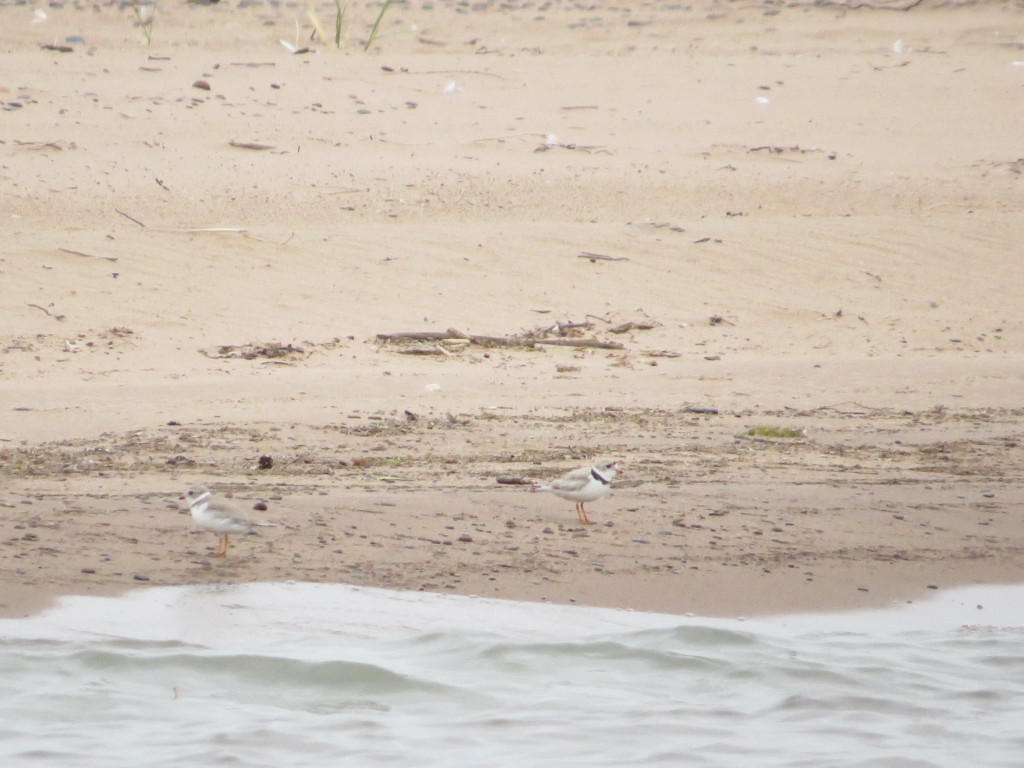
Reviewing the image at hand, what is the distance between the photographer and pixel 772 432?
29.7 feet

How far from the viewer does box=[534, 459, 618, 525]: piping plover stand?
22.9ft

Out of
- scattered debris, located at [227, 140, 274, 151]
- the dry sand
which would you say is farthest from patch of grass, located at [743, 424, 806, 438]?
scattered debris, located at [227, 140, 274, 151]

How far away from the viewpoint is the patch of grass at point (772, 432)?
902 cm

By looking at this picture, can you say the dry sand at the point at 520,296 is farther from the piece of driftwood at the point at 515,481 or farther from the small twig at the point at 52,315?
the small twig at the point at 52,315

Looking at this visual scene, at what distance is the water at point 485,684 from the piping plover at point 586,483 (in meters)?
0.84

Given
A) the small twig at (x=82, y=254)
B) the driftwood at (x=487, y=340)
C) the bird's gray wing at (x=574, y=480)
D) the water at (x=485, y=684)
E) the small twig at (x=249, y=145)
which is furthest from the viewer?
the small twig at (x=249, y=145)

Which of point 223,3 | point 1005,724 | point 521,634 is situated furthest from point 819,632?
point 223,3

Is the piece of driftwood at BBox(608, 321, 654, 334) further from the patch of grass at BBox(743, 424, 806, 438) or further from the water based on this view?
the water

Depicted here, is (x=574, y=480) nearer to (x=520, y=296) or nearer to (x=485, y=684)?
(x=485, y=684)

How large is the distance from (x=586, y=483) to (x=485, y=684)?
1.37 m

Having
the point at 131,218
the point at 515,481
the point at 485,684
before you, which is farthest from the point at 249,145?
the point at 485,684

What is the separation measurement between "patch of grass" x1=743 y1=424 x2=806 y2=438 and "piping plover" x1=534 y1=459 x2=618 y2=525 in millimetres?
2171

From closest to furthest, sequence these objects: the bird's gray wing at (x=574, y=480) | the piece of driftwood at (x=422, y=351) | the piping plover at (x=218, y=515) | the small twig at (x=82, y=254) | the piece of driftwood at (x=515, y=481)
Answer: the piping plover at (x=218, y=515)
the bird's gray wing at (x=574, y=480)
the piece of driftwood at (x=515, y=481)
the piece of driftwood at (x=422, y=351)
the small twig at (x=82, y=254)

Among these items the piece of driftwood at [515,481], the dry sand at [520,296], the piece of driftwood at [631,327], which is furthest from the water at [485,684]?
the piece of driftwood at [631,327]
